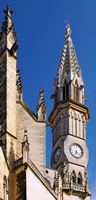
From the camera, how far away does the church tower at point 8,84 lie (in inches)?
1165

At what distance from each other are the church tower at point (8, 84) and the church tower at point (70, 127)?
25.0 m

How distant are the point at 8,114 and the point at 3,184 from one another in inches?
145

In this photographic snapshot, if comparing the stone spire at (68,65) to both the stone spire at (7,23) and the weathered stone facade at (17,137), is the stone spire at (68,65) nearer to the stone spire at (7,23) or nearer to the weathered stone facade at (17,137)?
the weathered stone facade at (17,137)

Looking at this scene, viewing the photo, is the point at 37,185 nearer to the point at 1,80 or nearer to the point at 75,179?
the point at 1,80

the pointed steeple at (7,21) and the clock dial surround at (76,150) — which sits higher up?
the clock dial surround at (76,150)

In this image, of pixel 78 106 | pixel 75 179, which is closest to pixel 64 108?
pixel 78 106

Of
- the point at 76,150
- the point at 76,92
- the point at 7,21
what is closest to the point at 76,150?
the point at 76,150

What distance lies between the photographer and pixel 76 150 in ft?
203

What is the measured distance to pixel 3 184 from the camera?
2795 cm

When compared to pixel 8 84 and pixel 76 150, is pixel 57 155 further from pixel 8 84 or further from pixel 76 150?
pixel 8 84

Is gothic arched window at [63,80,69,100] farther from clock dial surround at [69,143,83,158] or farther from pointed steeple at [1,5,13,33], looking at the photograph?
pointed steeple at [1,5,13,33]

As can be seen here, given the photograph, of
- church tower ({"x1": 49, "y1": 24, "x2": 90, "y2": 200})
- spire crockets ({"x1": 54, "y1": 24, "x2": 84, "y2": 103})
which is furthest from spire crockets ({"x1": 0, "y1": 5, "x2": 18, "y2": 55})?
spire crockets ({"x1": 54, "y1": 24, "x2": 84, "y2": 103})

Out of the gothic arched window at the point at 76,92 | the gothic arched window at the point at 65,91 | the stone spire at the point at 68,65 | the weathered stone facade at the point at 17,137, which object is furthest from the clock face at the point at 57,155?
the weathered stone facade at the point at 17,137

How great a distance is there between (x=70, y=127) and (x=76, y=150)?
2285mm
